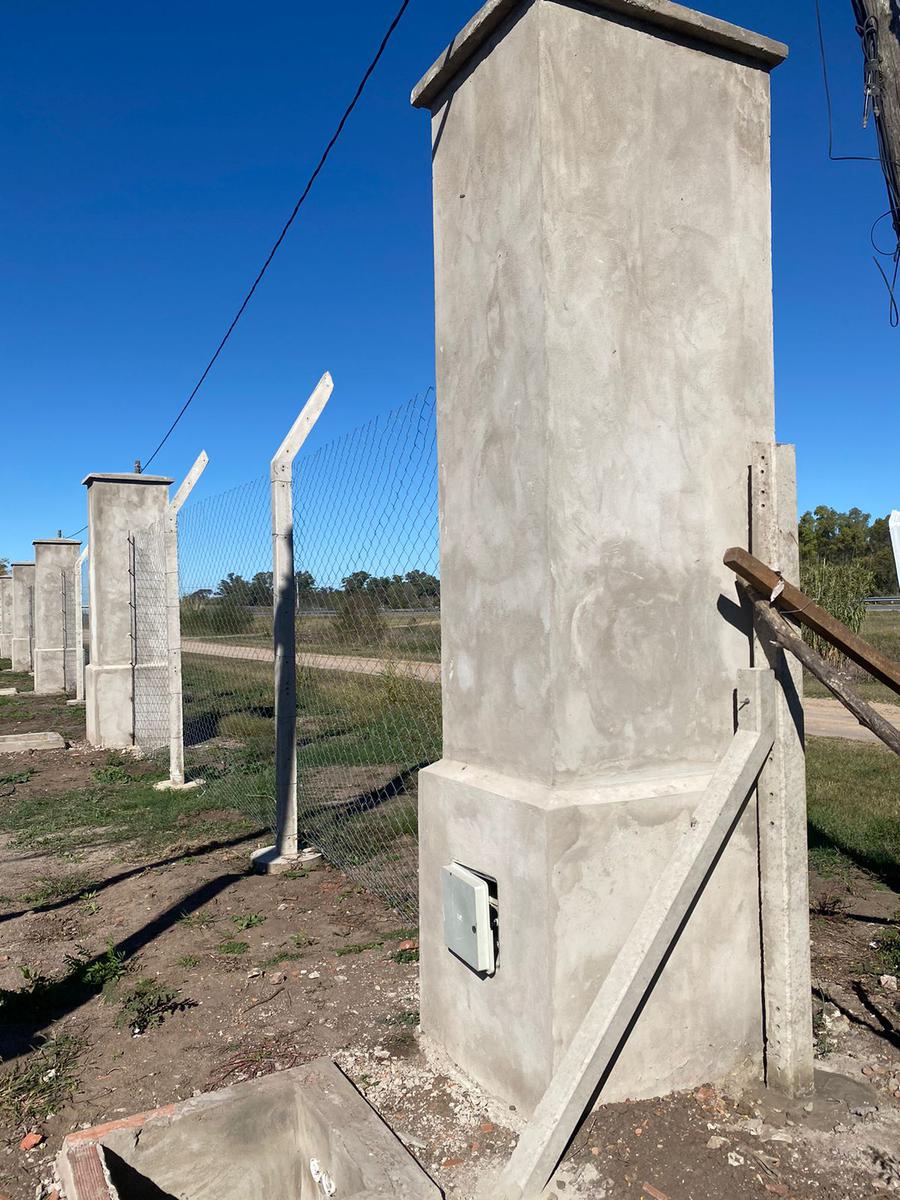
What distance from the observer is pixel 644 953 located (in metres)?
2.23

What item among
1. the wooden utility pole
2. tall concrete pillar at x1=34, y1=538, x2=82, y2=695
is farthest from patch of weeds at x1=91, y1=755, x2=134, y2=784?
tall concrete pillar at x1=34, y1=538, x2=82, y2=695

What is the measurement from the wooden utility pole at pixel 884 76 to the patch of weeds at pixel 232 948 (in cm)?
413

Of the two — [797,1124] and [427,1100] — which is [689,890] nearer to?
[797,1124]

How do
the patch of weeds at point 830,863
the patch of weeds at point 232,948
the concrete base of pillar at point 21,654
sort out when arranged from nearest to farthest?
1. the patch of weeds at point 232,948
2. the patch of weeds at point 830,863
3. the concrete base of pillar at point 21,654

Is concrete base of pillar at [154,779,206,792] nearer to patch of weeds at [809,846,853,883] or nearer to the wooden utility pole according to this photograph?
patch of weeds at [809,846,853,883]

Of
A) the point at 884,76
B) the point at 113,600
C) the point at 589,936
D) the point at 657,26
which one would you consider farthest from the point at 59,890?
the point at 884,76

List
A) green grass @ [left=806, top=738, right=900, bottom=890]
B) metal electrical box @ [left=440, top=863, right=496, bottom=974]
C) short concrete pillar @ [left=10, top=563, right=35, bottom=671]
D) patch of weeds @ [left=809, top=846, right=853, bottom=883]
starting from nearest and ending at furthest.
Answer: metal electrical box @ [left=440, top=863, right=496, bottom=974] → patch of weeds @ [left=809, top=846, right=853, bottom=883] → green grass @ [left=806, top=738, right=900, bottom=890] → short concrete pillar @ [left=10, top=563, right=35, bottom=671]

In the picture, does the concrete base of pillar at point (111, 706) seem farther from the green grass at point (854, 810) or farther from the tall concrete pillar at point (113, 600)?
the green grass at point (854, 810)

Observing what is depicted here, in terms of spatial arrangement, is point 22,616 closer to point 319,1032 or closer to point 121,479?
point 121,479

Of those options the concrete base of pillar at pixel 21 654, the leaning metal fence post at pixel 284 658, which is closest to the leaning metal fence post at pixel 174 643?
the leaning metal fence post at pixel 284 658

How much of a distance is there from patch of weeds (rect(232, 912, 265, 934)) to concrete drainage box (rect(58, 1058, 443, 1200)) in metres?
1.67

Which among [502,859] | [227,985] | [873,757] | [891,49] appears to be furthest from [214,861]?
[873,757]

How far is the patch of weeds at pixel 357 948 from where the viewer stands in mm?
3891

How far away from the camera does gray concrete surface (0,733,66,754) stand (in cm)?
1005
